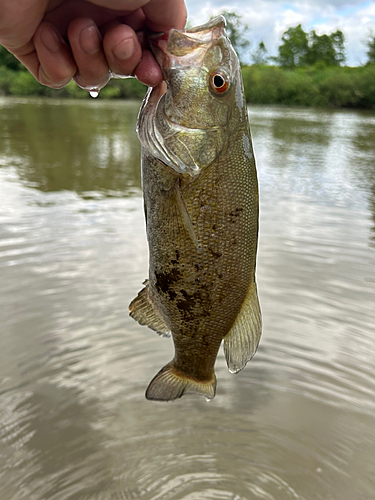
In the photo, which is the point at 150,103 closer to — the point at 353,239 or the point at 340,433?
the point at 340,433

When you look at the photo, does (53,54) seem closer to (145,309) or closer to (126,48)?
(126,48)

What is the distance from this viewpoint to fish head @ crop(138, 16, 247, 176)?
6.51 ft

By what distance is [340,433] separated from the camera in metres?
3.39

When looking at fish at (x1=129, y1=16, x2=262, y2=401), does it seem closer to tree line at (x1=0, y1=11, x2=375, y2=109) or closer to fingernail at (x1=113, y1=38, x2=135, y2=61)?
fingernail at (x1=113, y1=38, x2=135, y2=61)

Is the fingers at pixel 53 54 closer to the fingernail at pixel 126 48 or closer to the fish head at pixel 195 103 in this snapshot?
the fingernail at pixel 126 48

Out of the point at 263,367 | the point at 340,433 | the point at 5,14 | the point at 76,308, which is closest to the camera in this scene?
the point at 5,14

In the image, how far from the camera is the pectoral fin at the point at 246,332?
2277mm

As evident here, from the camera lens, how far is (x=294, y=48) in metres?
85.3

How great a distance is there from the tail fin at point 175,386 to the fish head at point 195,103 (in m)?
1.16

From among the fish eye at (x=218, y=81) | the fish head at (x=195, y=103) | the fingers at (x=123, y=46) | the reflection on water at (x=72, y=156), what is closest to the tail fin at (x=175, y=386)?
the fish head at (x=195, y=103)

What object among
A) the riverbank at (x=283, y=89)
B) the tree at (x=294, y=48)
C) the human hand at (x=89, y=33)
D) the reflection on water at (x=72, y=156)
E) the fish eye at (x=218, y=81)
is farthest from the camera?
the tree at (x=294, y=48)

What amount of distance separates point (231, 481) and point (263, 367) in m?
1.15

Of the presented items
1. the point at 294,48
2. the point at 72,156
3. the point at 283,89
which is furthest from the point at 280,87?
the point at 72,156

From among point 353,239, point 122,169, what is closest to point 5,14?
point 353,239
